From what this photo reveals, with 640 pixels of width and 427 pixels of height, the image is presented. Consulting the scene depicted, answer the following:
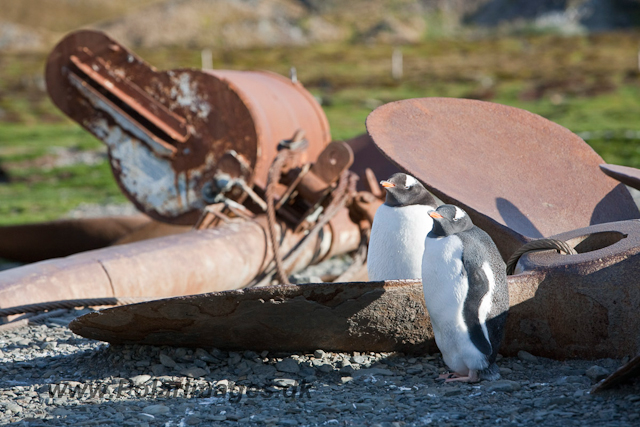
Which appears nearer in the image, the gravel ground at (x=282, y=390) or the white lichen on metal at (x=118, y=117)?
the gravel ground at (x=282, y=390)

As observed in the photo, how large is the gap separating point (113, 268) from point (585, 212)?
2.56 meters

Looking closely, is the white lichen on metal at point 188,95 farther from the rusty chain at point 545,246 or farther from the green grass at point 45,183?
the green grass at point 45,183

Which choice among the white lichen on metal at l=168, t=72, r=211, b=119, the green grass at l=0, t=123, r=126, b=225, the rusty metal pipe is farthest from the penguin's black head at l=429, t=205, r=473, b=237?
the green grass at l=0, t=123, r=126, b=225

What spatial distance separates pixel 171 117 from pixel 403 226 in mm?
2653

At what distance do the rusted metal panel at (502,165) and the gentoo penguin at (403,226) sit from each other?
0.19 metres

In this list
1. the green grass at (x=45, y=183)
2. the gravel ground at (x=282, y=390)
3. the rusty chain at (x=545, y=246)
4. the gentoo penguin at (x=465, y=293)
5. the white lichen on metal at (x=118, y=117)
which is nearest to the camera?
the gravel ground at (x=282, y=390)

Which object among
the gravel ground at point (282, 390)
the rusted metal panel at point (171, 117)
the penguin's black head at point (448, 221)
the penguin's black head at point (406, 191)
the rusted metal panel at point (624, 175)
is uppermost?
the rusted metal panel at point (171, 117)

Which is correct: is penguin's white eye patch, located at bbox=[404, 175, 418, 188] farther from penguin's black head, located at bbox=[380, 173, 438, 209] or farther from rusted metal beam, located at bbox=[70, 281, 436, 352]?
rusted metal beam, located at bbox=[70, 281, 436, 352]

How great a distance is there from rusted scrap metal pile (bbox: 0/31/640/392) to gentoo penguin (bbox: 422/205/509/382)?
0.76ft

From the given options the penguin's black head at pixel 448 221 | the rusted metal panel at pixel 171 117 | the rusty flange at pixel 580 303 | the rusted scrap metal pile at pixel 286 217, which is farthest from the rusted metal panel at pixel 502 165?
the rusted metal panel at pixel 171 117

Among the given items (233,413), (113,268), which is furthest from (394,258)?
(113,268)

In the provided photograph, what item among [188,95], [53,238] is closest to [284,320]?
[188,95]

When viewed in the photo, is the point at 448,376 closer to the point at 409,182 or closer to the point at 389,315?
the point at 389,315

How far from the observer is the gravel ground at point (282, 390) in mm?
2295
